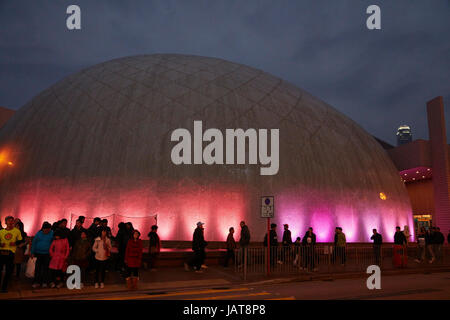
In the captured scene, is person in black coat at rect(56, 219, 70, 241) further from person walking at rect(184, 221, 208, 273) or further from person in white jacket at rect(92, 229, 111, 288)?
person walking at rect(184, 221, 208, 273)

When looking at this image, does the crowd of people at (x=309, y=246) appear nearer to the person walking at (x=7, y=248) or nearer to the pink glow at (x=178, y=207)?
the pink glow at (x=178, y=207)

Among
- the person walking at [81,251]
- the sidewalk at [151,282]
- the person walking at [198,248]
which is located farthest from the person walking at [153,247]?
the person walking at [81,251]

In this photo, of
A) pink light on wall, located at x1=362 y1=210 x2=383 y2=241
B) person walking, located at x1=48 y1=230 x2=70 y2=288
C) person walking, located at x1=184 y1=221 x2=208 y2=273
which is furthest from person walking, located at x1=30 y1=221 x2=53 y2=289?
pink light on wall, located at x1=362 y1=210 x2=383 y2=241

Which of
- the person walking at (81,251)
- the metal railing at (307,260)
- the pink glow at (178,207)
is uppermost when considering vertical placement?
the pink glow at (178,207)

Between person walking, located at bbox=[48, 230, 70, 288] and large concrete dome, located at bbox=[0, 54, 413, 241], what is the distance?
665 cm

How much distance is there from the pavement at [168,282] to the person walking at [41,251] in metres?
0.33

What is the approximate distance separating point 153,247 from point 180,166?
550 centimetres

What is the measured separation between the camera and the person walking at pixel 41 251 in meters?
8.83

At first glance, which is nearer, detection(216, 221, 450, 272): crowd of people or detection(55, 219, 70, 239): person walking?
detection(55, 219, 70, 239): person walking

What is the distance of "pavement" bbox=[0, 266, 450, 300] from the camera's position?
8.04 meters

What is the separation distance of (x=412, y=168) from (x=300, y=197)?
44.1ft

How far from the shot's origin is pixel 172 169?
16.3 meters

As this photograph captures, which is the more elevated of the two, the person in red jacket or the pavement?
the person in red jacket
